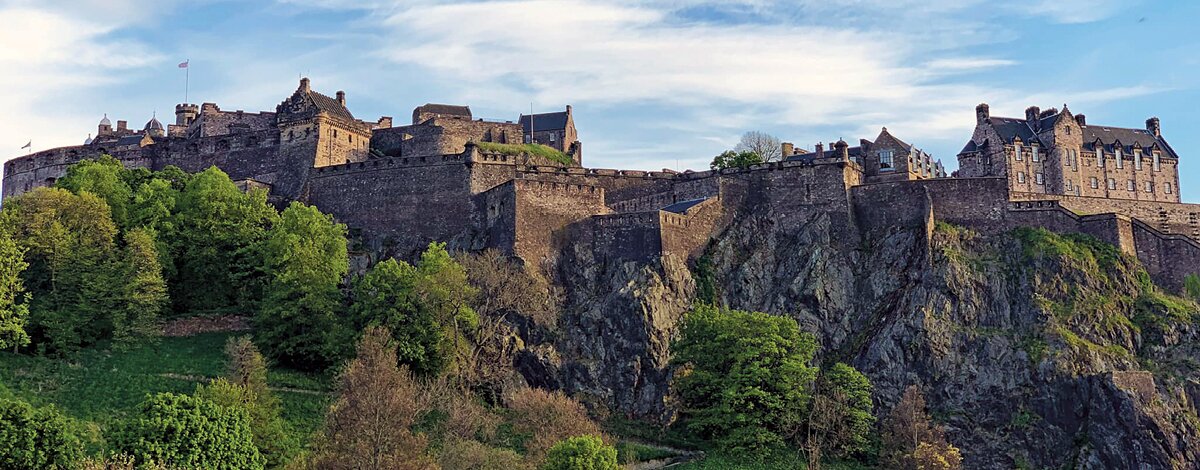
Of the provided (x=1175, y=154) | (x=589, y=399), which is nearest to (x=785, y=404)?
(x=589, y=399)

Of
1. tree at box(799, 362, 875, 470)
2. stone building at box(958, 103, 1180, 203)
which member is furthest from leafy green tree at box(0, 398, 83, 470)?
stone building at box(958, 103, 1180, 203)

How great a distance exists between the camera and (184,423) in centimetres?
4147

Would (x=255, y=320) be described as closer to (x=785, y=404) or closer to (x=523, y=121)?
(x=785, y=404)

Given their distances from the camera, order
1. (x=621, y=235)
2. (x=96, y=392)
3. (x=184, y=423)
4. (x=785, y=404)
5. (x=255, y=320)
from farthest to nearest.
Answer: (x=621, y=235)
(x=255, y=320)
(x=785, y=404)
(x=96, y=392)
(x=184, y=423)

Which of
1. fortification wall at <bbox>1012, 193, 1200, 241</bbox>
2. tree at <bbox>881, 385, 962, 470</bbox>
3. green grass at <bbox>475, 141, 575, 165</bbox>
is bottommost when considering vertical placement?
tree at <bbox>881, 385, 962, 470</bbox>

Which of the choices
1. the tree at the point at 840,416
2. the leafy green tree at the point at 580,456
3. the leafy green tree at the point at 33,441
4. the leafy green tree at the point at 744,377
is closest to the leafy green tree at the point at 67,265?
the leafy green tree at the point at 33,441

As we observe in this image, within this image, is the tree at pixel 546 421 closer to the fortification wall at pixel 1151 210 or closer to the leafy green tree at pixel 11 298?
the leafy green tree at pixel 11 298

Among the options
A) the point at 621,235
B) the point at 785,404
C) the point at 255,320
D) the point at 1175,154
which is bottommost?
the point at 785,404

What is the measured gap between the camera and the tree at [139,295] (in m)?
56.3

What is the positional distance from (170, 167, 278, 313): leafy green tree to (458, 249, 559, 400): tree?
10.5 m

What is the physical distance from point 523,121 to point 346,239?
2247cm

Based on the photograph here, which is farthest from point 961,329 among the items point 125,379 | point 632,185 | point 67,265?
point 67,265

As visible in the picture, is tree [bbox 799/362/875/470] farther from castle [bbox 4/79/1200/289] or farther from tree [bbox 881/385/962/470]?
castle [bbox 4/79/1200/289]

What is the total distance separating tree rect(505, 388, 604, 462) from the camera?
4819cm
